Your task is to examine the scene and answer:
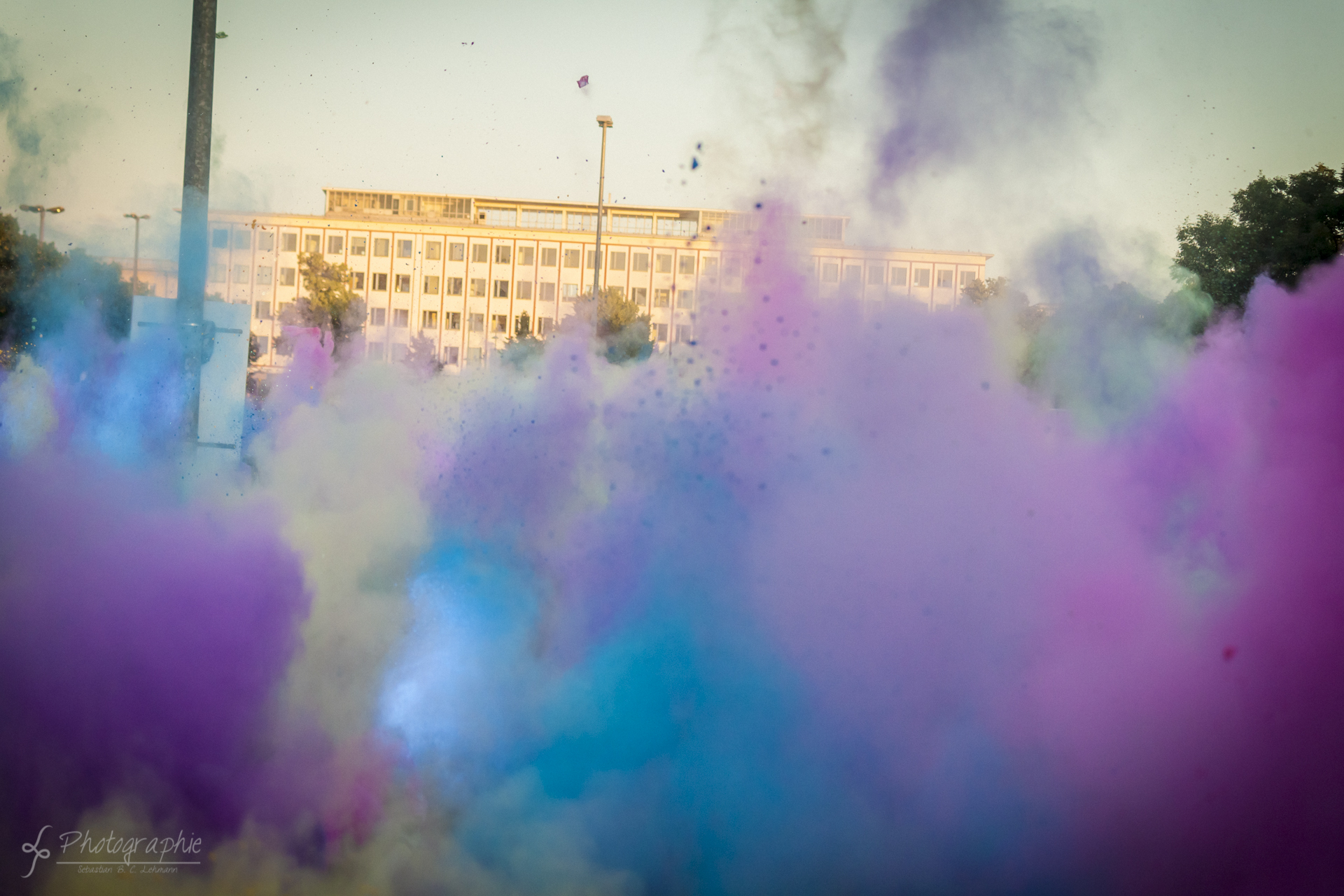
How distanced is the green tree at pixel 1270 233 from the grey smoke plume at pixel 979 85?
40.0ft

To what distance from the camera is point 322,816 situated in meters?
5.41

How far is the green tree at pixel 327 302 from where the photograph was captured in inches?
1107

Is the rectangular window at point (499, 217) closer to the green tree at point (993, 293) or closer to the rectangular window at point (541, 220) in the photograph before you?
the rectangular window at point (541, 220)

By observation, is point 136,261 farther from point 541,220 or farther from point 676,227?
point 541,220

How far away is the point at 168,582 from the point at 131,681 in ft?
2.05

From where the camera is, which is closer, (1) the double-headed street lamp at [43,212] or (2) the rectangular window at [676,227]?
(2) the rectangular window at [676,227]

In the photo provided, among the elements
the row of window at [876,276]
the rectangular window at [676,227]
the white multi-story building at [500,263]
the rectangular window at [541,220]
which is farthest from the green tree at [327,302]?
the row of window at [876,276]

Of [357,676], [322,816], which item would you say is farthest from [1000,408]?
[322,816]

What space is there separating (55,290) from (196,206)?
379 centimetres

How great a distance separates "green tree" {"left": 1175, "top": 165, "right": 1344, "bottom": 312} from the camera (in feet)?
58.4

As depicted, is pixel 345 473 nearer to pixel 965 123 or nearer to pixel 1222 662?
pixel 965 123

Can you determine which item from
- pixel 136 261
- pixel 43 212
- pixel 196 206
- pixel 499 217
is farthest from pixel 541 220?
pixel 196 206

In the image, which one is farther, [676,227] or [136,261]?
[676,227]

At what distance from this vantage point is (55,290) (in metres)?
9.12
